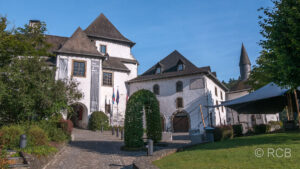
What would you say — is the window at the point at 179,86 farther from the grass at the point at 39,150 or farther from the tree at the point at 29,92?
the grass at the point at 39,150

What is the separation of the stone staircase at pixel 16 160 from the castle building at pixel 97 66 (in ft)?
41.9

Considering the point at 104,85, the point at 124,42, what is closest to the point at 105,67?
the point at 104,85

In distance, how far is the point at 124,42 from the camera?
30.8 m

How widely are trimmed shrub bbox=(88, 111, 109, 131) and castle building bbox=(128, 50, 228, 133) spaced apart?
6.61 m

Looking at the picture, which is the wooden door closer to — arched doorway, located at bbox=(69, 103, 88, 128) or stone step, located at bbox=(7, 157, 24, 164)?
arched doorway, located at bbox=(69, 103, 88, 128)

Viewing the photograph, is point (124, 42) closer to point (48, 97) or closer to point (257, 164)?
point (48, 97)

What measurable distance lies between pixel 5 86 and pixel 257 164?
11619 mm

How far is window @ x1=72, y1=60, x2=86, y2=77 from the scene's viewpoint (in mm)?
23156

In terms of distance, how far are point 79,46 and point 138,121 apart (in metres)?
15.6

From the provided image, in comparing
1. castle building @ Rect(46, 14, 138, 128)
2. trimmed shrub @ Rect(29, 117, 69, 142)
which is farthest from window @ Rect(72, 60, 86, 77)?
trimmed shrub @ Rect(29, 117, 69, 142)

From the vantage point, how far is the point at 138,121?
1145cm

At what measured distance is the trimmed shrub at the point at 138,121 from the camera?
1128 centimetres

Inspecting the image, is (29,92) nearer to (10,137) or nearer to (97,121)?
(10,137)

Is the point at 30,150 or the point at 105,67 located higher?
the point at 105,67
